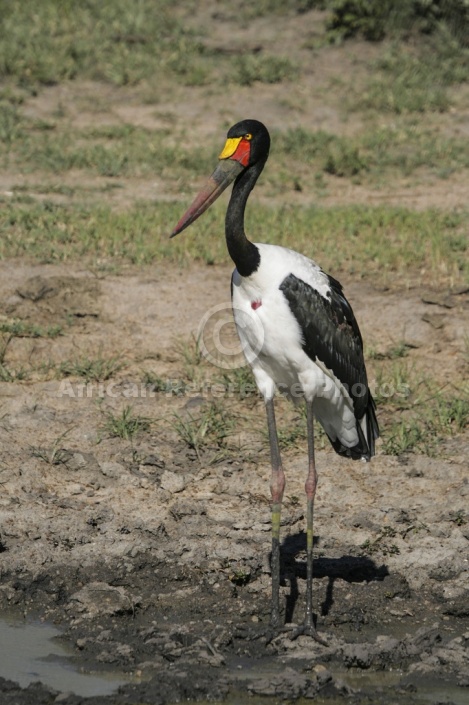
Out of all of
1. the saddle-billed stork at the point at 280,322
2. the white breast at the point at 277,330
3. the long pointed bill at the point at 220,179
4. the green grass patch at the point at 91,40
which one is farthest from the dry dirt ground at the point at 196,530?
the green grass patch at the point at 91,40

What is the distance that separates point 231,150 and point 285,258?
519 mm

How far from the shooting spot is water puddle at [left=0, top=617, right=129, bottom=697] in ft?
14.7

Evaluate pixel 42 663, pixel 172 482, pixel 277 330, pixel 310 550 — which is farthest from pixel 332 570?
pixel 42 663

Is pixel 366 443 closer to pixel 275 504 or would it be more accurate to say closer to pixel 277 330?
pixel 275 504

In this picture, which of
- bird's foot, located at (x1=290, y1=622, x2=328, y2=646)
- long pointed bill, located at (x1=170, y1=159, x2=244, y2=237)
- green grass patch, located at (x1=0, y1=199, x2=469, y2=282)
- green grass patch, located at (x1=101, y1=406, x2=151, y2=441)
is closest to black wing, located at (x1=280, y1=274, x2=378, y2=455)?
long pointed bill, located at (x1=170, y1=159, x2=244, y2=237)

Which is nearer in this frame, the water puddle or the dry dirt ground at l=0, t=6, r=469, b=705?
the water puddle

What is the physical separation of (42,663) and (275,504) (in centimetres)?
120

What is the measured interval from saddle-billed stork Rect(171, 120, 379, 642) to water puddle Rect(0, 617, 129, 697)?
81 centimetres

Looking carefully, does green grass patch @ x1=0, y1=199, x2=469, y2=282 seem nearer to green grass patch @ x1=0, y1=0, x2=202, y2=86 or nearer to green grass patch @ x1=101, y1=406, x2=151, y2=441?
green grass patch @ x1=101, y1=406, x2=151, y2=441

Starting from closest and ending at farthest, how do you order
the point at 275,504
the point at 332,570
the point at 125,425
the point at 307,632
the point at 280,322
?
the point at 307,632, the point at 280,322, the point at 275,504, the point at 332,570, the point at 125,425

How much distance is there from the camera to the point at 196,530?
18.2ft

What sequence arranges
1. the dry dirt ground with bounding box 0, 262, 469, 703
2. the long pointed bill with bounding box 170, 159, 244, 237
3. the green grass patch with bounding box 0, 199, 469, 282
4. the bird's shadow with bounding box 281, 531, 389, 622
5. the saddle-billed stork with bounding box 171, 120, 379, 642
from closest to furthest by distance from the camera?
the dry dirt ground with bounding box 0, 262, 469, 703
the saddle-billed stork with bounding box 171, 120, 379, 642
the long pointed bill with bounding box 170, 159, 244, 237
the bird's shadow with bounding box 281, 531, 389, 622
the green grass patch with bounding box 0, 199, 469, 282

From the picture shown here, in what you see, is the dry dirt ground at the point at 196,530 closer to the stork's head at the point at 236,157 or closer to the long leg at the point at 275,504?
the long leg at the point at 275,504

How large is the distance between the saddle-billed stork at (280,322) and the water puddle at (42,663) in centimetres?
81
